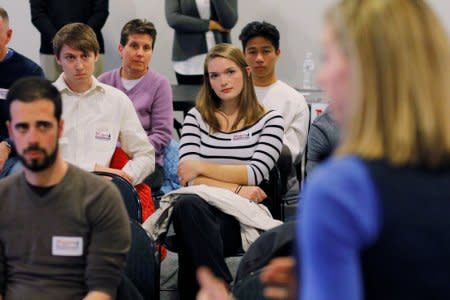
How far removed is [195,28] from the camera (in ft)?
17.7

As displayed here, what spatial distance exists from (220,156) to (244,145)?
0.38 ft

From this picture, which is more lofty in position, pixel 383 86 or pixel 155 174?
pixel 383 86

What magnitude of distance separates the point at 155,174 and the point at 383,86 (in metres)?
2.90

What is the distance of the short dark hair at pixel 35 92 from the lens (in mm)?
2045

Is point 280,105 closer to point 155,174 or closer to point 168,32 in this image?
point 155,174

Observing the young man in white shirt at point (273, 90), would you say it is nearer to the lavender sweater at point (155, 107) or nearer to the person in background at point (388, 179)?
the lavender sweater at point (155, 107)

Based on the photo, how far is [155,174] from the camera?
148 inches

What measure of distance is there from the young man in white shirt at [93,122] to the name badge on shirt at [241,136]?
0.44 m

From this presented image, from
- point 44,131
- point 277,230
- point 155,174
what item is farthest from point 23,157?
point 155,174

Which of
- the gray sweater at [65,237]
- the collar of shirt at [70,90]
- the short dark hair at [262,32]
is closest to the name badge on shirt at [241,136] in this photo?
the collar of shirt at [70,90]

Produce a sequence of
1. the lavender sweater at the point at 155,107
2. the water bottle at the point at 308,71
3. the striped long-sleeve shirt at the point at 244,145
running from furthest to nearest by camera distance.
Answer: the water bottle at the point at 308,71, the lavender sweater at the point at 155,107, the striped long-sleeve shirt at the point at 244,145

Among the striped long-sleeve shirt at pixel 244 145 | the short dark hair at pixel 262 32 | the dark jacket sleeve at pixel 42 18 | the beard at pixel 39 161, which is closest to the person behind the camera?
the beard at pixel 39 161

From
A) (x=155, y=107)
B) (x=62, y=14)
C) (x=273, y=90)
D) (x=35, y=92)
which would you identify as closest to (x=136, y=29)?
(x=155, y=107)

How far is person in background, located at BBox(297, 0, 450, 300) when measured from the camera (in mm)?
907
